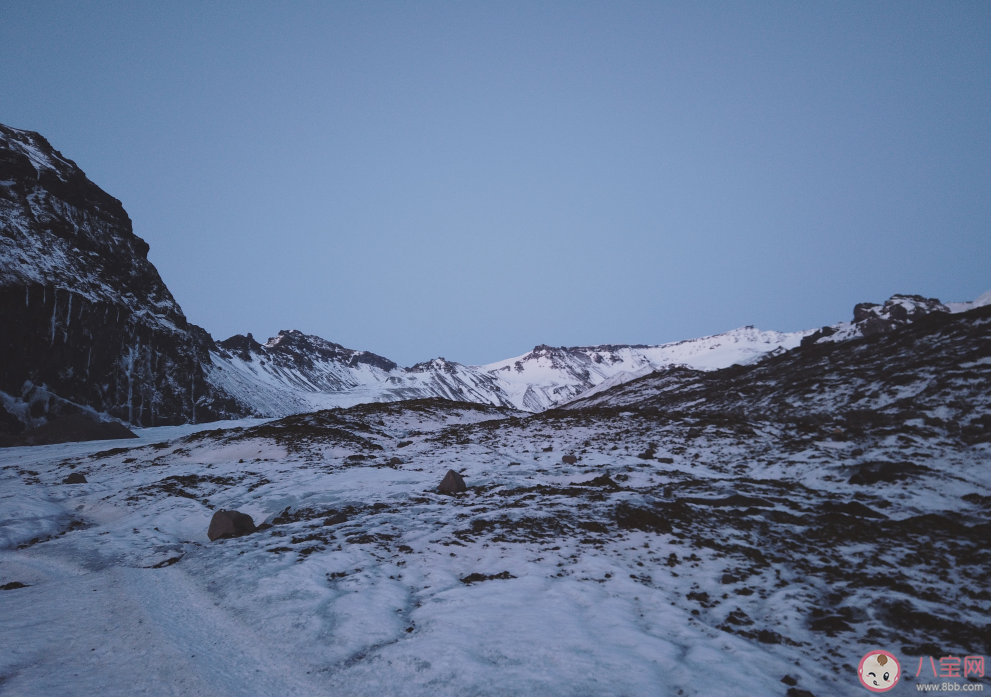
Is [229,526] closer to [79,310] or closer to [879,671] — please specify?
[879,671]

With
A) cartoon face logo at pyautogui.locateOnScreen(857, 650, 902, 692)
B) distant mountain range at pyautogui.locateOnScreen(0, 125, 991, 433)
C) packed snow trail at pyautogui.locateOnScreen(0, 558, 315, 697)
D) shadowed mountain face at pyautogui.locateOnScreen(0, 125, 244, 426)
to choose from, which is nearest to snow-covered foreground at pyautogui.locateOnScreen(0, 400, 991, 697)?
packed snow trail at pyautogui.locateOnScreen(0, 558, 315, 697)

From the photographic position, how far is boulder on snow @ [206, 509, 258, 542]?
1436 cm

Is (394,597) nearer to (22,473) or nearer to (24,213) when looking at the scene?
(22,473)

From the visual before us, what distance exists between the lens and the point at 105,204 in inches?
3123

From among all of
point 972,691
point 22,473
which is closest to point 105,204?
point 22,473

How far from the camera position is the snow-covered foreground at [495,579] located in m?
7.73

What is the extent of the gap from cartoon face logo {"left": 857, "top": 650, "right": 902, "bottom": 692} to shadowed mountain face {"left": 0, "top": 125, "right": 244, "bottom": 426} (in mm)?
72251

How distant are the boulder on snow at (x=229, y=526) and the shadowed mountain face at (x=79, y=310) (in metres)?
57.6

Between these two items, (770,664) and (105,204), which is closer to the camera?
(770,664)

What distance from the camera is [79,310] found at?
61.0 m

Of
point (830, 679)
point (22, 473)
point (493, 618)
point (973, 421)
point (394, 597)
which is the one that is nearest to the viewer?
point (830, 679)

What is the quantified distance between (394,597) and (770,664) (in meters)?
6.72
